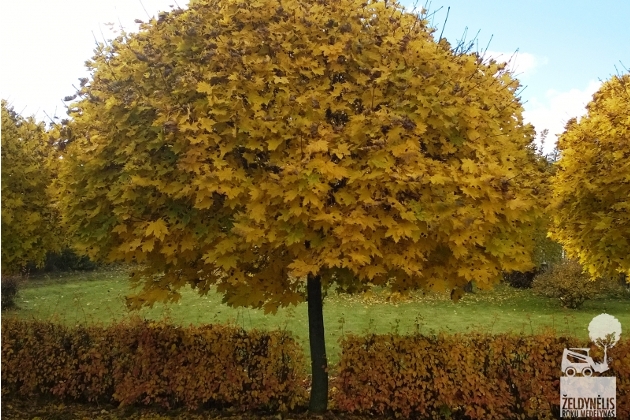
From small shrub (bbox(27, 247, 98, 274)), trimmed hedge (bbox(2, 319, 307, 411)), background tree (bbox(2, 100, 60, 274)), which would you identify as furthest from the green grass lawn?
trimmed hedge (bbox(2, 319, 307, 411))

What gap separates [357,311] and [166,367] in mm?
9306

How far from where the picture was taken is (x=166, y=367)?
6531 mm

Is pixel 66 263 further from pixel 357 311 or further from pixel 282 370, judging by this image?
pixel 282 370

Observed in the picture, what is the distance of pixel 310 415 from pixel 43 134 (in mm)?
7962

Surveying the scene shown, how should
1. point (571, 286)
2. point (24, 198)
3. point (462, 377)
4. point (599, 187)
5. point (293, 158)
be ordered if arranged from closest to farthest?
point (293, 158)
point (462, 377)
point (599, 187)
point (24, 198)
point (571, 286)

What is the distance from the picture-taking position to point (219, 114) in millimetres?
4844

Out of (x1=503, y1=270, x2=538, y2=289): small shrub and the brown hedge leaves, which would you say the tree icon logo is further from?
(x1=503, y1=270, x2=538, y2=289): small shrub

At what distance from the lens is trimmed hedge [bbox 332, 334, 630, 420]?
6.03 meters

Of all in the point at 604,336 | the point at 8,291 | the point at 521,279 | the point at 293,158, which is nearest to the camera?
the point at 293,158

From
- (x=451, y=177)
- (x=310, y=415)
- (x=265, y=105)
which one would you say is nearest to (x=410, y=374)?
(x=310, y=415)

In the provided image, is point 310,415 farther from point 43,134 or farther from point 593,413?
point 43,134

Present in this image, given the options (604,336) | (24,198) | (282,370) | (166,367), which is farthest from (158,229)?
(24,198)

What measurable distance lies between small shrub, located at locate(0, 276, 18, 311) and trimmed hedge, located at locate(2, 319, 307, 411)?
34.6 feet

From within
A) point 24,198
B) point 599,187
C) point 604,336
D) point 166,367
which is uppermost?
point 599,187
